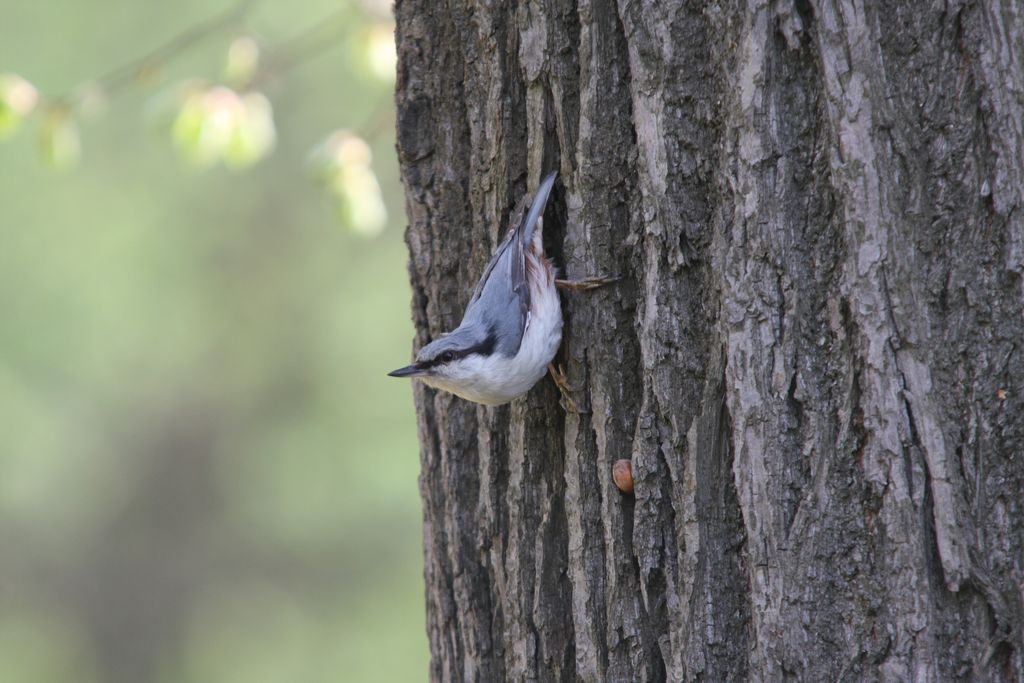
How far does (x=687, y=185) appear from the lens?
208 centimetres

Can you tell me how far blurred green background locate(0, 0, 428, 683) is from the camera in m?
8.41

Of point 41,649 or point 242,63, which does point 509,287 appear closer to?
point 242,63

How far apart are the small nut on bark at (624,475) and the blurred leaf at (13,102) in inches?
108

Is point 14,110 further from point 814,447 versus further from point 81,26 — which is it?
point 81,26

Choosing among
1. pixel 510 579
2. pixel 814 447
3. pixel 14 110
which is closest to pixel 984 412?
pixel 814 447

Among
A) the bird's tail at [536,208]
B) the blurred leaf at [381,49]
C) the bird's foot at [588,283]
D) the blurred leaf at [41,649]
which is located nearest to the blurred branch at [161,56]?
the blurred leaf at [381,49]

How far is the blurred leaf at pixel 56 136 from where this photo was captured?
3.81 meters

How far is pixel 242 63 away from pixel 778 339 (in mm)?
2882

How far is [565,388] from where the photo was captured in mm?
2391

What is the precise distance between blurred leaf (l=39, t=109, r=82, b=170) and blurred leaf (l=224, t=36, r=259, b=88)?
651 millimetres

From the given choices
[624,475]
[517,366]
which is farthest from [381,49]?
[624,475]

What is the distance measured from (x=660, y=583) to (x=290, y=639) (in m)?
8.37

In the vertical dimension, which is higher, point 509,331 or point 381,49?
point 381,49

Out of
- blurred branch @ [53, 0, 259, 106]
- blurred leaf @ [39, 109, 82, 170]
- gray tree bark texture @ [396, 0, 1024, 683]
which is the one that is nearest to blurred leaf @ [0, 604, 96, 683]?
blurred leaf @ [39, 109, 82, 170]
